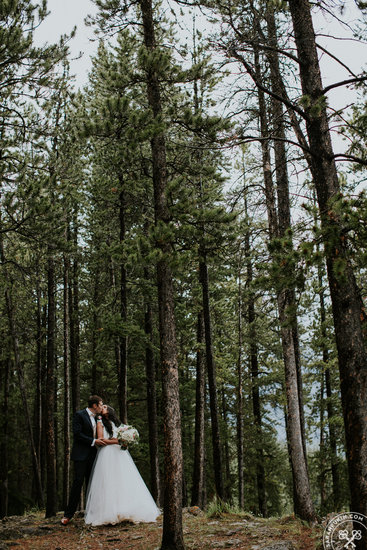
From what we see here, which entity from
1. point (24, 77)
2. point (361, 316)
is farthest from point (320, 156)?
point (24, 77)

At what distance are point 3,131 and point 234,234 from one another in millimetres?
5366

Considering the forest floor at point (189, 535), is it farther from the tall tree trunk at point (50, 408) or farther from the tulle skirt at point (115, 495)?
the tall tree trunk at point (50, 408)

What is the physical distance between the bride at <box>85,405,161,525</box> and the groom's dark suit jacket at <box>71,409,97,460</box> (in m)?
0.22

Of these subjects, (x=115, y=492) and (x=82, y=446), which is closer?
(x=115, y=492)

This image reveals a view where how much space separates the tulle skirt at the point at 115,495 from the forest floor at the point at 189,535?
0.17 metres

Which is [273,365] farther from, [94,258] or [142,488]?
[142,488]

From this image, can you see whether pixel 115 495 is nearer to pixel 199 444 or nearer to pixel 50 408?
pixel 50 408

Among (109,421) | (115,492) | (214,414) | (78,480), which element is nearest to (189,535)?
(115,492)

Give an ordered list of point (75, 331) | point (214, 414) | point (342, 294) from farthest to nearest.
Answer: point (75, 331), point (214, 414), point (342, 294)

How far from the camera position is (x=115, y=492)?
27.1 ft

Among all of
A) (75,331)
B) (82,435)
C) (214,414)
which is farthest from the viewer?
(75,331)

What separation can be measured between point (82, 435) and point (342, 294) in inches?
234

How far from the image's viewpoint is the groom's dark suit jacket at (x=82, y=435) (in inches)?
344

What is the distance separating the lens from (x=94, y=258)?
14.2 metres
